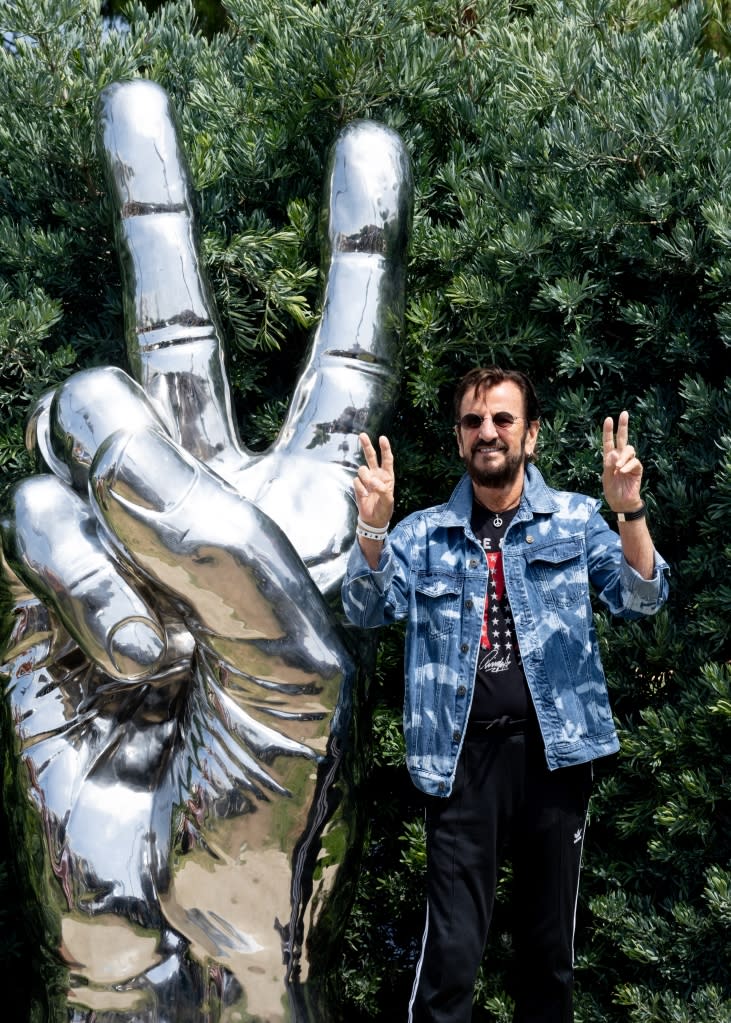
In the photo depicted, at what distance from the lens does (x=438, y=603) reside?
6.59ft

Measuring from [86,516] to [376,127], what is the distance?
91 centimetres

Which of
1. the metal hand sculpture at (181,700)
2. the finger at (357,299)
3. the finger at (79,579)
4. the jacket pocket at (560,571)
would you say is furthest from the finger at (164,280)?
the jacket pocket at (560,571)

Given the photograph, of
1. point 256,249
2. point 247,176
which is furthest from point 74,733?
point 247,176

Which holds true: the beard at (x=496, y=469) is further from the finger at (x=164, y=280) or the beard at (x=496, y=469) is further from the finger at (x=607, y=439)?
the finger at (x=164, y=280)

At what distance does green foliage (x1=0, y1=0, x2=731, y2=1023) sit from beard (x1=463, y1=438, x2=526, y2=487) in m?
0.28

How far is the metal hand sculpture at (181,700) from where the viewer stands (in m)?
1.79

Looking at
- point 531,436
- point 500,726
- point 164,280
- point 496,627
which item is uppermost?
point 164,280

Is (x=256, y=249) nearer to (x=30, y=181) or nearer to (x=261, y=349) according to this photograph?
(x=261, y=349)

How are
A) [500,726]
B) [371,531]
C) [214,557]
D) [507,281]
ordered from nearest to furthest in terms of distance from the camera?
[214,557] → [371,531] → [500,726] → [507,281]

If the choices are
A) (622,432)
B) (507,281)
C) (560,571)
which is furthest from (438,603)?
(507,281)

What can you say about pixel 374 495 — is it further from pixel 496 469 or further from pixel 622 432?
pixel 622 432

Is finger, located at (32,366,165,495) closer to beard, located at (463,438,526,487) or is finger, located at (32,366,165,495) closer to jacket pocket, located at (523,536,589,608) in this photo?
beard, located at (463,438,526,487)

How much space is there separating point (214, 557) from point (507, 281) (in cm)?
90

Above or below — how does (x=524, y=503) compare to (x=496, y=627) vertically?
above
